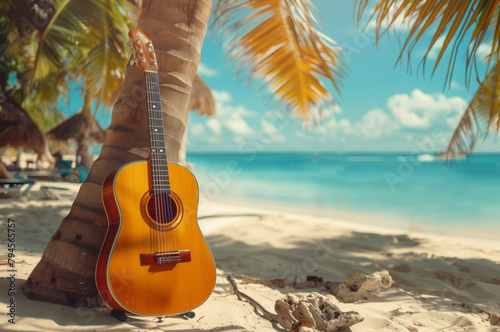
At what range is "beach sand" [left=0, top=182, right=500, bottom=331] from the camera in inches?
71.4

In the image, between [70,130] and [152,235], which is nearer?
[152,235]

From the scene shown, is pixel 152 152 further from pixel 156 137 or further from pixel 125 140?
pixel 125 140

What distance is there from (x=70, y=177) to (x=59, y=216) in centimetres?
832

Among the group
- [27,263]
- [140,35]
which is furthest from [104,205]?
[27,263]

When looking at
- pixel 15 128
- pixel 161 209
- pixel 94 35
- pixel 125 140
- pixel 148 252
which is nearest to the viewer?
pixel 148 252

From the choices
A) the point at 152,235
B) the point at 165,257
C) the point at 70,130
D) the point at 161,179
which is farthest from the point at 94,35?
the point at 70,130

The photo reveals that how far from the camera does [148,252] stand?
1700mm

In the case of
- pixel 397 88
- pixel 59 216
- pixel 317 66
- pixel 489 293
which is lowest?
pixel 489 293

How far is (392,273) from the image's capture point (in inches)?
132

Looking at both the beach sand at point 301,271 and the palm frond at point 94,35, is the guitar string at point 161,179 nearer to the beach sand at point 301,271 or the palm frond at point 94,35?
the beach sand at point 301,271

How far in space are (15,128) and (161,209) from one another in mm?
6995

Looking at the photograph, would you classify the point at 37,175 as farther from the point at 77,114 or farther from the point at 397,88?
the point at 397,88

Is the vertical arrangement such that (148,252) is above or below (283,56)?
below

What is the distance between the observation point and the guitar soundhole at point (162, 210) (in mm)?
1786
